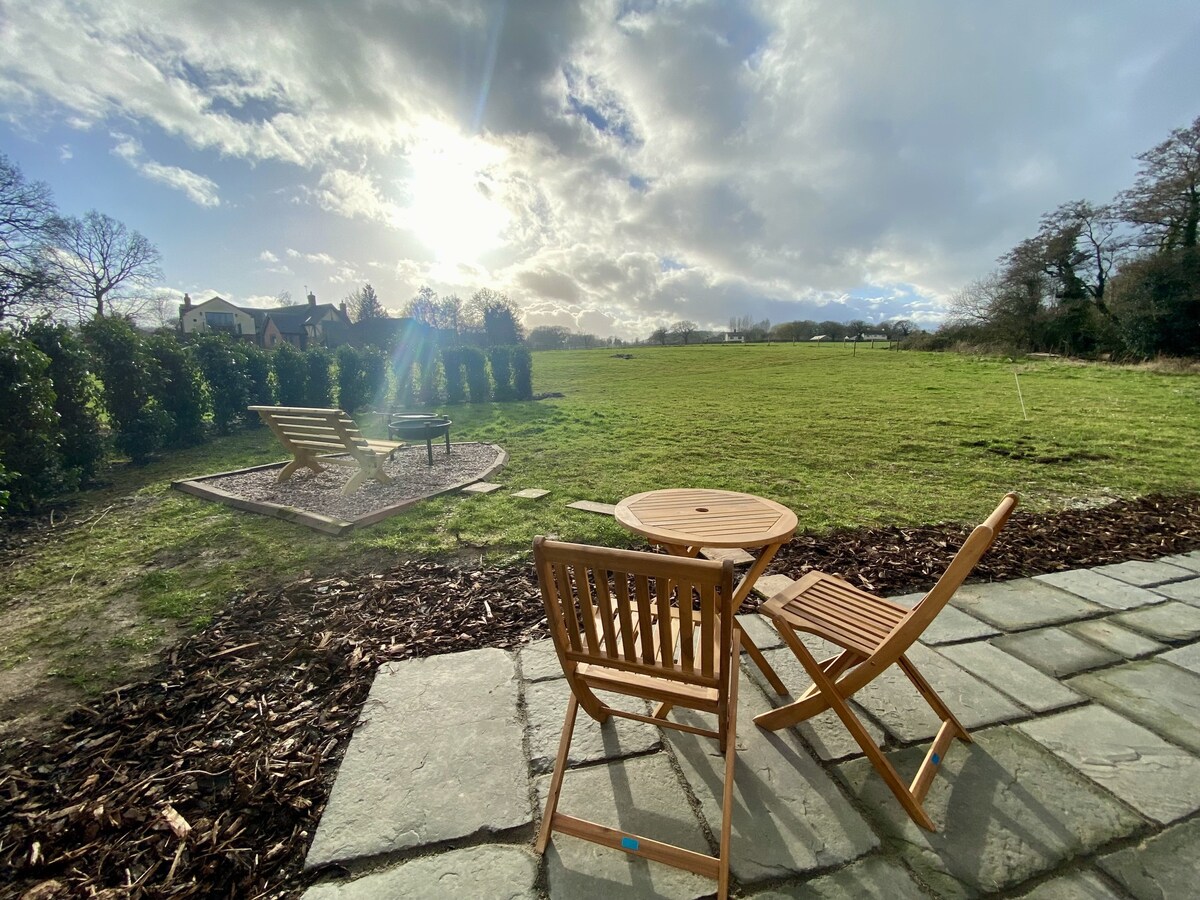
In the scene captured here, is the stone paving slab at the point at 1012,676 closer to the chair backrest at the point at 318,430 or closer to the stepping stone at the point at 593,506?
the stepping stone at the point at 593,506

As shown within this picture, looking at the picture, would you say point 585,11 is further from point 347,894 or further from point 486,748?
point 347,894

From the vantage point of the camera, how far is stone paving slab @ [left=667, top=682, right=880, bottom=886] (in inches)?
66.2

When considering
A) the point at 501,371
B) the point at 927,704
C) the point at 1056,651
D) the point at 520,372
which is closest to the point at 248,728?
the point at 927,704

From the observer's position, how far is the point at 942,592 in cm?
179

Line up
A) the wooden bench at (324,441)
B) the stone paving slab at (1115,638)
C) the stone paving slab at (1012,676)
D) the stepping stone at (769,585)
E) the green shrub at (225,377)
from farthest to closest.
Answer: the green shrub at (225,377) → the wooden bench at (324,441) → the stepping stone at (769,585) → the stone paving slab at (1115,638) → the stone paving slab at (1012,676)

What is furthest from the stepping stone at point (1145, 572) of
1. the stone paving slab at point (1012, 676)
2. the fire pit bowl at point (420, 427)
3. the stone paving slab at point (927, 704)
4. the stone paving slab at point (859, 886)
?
the fire pit bowl at point (420, 427)

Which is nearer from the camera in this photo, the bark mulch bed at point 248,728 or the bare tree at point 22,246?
the bark mulch bed at point 248,728

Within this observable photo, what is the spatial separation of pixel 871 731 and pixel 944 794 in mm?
352

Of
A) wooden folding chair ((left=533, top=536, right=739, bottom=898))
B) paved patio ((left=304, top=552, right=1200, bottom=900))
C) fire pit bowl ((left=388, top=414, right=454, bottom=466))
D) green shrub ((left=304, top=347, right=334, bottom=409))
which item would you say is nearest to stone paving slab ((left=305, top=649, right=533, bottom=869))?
paved patio ((left=304, top=552, right=1200, bottom=900))

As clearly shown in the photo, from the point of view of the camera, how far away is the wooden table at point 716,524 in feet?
7.68

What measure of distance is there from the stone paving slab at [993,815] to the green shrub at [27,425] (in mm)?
8041

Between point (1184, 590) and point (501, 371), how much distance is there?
46.1 ft

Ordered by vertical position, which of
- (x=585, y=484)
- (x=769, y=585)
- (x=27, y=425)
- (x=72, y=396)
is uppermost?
(x=72, y=396)

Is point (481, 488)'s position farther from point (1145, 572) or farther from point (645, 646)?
point (1145, 572)
